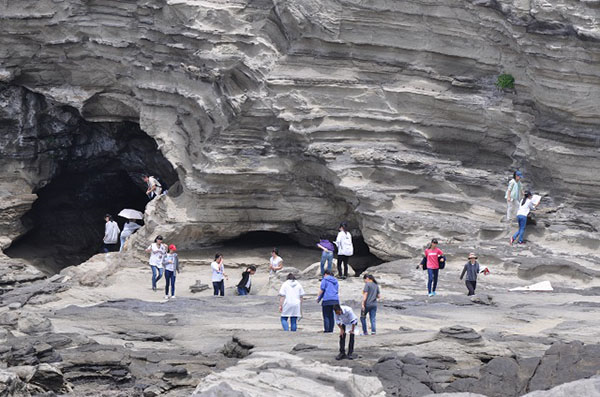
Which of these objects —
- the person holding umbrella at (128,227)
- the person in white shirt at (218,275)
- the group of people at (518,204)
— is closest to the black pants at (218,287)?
the person in white shirt at (218,275)

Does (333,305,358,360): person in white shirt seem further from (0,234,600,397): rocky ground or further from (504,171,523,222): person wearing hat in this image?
(504,171,523,222): person wearing hat

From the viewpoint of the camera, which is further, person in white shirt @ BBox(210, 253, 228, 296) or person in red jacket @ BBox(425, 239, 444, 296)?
person in white shirt @ BBox(210, 253, 228, 296)

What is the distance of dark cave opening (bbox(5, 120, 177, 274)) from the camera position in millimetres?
31281

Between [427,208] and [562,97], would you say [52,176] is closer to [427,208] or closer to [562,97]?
[427,208]

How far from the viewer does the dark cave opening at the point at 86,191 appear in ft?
103

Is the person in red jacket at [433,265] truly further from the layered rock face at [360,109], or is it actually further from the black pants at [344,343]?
the black pants at [344,343]

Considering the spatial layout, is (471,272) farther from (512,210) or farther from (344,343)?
(344,343)

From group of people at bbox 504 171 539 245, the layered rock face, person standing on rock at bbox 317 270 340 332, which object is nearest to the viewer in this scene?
person standing on rock at bbox 317 270 340 332

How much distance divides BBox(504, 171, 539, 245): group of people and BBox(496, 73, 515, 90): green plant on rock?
251 cm

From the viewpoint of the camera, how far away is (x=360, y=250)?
27.3 m

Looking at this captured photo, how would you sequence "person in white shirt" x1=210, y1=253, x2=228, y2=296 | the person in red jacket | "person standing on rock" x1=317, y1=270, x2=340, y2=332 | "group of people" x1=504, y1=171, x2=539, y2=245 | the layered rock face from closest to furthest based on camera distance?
"person standing on rock" x1=317, y1=270, x2=340, y2=332, the person in red jacket, "person in white shirt" x1=210, y1=253, x2=228, y2=296, "group of people" x1=504, y1=171, x2=539, y2=245, the layered rock face

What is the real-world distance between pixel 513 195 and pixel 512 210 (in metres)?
0.65

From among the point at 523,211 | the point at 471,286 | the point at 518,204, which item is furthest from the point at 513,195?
the point at 471,286

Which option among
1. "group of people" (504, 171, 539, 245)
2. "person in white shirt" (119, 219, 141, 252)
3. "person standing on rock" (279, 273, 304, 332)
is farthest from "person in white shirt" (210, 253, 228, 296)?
"group of people" (504, 171, 539, 245)
